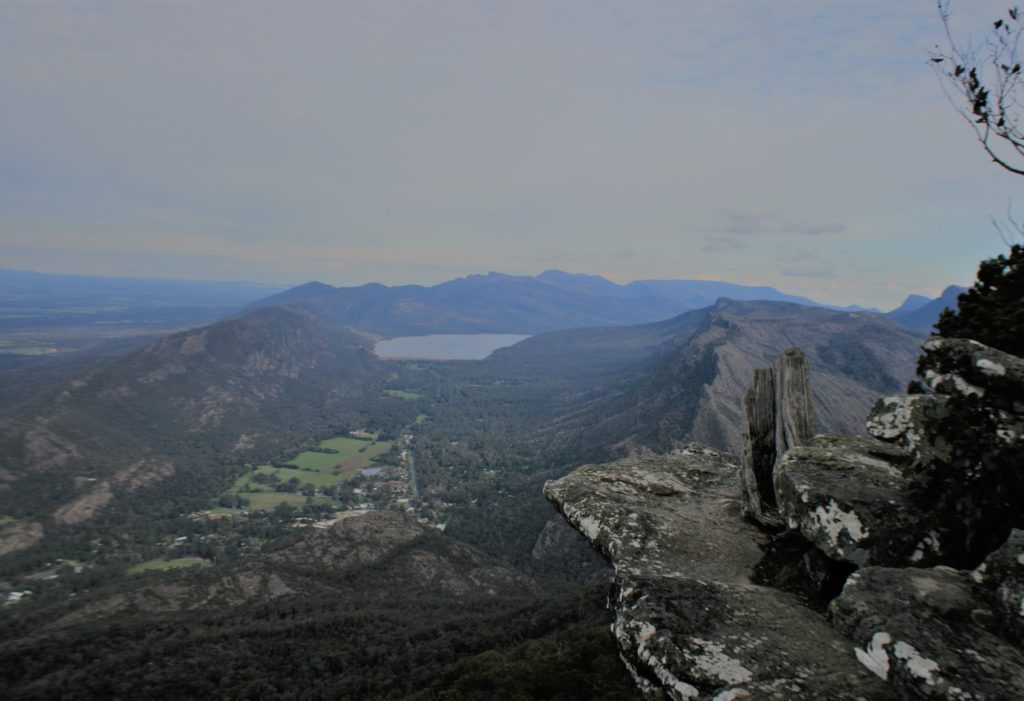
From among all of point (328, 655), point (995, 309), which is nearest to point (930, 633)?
point (995, 309)

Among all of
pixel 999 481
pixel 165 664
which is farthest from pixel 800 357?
pixel 165 664

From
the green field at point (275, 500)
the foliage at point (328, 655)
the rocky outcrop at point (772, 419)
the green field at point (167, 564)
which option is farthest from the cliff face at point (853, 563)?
the green field at point (275, 500)

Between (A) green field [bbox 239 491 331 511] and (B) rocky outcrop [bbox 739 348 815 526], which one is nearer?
(B) rocky outcrop [bbox 739 348 815 526]

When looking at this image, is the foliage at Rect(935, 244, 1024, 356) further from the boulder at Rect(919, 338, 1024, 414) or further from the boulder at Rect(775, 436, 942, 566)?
the boulder at Rect(775, 436, 942, 566)

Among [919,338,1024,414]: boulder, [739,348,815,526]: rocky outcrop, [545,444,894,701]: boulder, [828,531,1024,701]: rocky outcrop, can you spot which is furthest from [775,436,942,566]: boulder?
[739,348,815,526]: rocky outcrop

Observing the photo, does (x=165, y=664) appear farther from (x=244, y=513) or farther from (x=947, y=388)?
(x=244, y=513)
